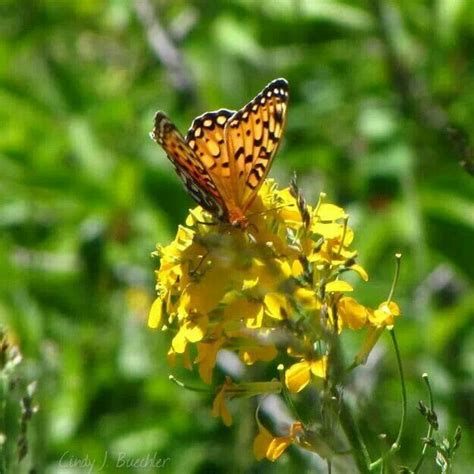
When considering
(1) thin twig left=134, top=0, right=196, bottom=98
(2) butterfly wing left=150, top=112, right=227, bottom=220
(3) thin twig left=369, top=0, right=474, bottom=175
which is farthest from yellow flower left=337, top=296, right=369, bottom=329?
(1) thin twig left=134, top=0, right=196, bottom=98

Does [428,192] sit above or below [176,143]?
below

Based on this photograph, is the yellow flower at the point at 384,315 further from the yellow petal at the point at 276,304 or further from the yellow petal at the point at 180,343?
the yellow petal at the point at 180,343

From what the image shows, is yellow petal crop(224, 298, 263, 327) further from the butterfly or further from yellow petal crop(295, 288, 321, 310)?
the butterfly

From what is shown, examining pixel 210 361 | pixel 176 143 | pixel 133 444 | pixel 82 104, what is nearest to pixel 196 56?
pixel 82 104

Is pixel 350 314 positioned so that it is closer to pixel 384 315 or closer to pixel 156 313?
pixel 384 315

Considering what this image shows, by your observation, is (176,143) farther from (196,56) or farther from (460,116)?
(196,56)

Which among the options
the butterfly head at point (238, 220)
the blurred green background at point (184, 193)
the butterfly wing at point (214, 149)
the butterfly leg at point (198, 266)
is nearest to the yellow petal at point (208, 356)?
the butterfly leg at point (198, 266)
